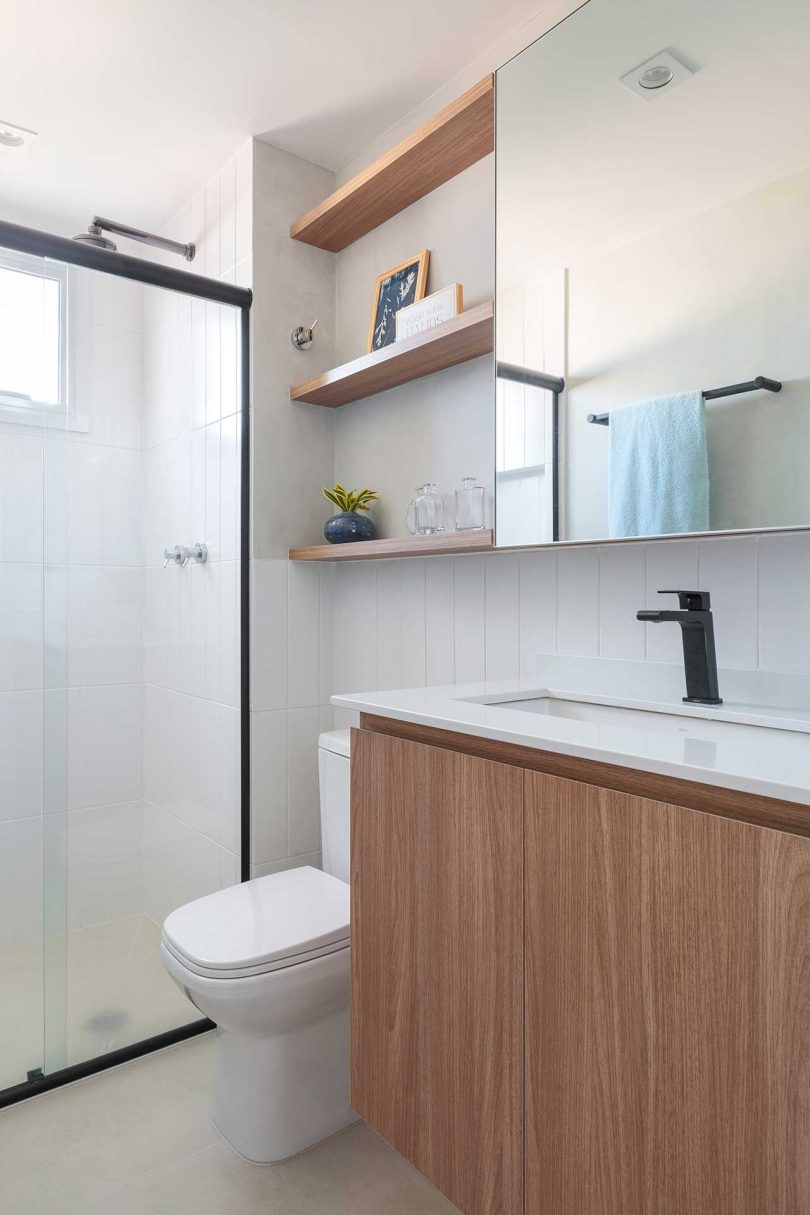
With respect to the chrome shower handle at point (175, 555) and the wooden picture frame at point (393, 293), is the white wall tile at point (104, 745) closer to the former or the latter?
the chrome shower handle at point (175, 555)

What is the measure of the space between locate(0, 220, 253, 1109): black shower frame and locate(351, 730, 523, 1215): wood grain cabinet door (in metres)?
0.85

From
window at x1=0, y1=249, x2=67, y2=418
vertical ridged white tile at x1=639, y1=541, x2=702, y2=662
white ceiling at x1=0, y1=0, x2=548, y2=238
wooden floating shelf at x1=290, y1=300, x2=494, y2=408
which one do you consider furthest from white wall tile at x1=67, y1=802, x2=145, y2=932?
white ceiling at x1=0, y1=0, x2=548, y2=238

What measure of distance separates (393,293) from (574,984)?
1.75 m

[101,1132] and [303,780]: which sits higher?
[303,780]

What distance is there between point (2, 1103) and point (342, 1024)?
2.64 feet

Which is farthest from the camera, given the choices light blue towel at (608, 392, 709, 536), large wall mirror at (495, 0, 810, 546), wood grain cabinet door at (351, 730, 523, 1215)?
light blue towel at (608, 392, 709, 536)

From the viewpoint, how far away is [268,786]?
7.07ft

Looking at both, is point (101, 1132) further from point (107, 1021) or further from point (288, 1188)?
point (288, 1188)

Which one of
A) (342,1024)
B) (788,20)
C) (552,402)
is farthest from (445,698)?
(788,20)

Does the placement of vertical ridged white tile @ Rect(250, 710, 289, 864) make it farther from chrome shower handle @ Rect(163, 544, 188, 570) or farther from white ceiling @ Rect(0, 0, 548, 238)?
white ceiling @ Rect(0, 0, 548, 238)

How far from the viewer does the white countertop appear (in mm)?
809

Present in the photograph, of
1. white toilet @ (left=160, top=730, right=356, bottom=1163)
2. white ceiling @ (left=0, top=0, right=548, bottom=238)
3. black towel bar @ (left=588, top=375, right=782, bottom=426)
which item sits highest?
white ceiling @ (left=0, top=0, right=548, bottom=238)

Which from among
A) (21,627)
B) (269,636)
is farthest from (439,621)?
(21,627)

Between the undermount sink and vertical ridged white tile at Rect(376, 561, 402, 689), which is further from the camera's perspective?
vertical ridged white tile at Rect(376, 561, 402, 689)
